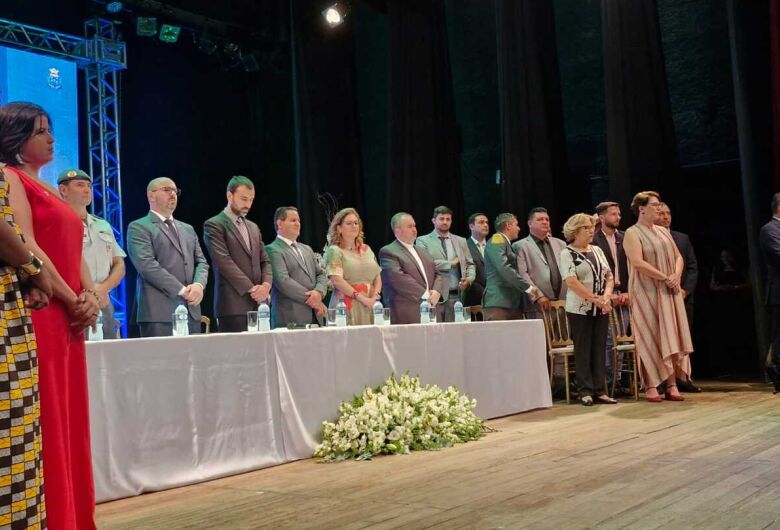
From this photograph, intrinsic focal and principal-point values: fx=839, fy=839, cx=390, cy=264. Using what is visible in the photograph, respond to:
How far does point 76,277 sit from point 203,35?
7.01 m

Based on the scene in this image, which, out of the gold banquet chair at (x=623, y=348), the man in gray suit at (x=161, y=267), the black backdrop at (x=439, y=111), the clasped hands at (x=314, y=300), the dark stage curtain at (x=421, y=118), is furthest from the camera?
the dark stage curtain at (x=421, y=118)

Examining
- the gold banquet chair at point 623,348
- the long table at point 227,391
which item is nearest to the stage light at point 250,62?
the gold banquet chair at point 623,348

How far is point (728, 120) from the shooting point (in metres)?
7.60

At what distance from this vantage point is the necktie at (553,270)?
6453mm

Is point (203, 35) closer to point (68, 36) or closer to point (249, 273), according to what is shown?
point (68, 36)

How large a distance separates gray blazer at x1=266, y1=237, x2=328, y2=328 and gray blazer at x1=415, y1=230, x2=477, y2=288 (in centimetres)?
160

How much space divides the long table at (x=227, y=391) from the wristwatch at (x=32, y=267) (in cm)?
127

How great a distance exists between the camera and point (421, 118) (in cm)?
830

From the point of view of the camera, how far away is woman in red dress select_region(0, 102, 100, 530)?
1915 mm

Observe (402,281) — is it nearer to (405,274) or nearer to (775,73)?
(405,274)

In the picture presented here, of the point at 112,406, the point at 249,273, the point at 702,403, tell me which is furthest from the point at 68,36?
the point at 702,403

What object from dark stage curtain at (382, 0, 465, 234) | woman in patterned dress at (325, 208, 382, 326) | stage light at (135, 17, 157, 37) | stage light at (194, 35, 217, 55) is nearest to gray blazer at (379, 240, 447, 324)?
woman in patterned dress at (325, 208, 382, 326)

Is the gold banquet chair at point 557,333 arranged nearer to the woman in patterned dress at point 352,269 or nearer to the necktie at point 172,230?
the woman in patterned dress at point 352,269

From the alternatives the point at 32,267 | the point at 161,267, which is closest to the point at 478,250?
the point at 161,267
